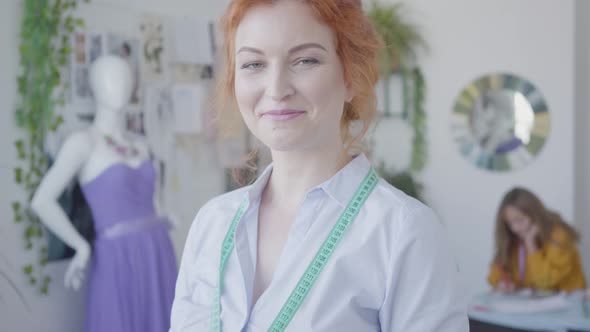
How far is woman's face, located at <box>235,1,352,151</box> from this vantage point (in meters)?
0.97

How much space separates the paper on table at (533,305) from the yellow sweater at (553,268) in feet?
1.86

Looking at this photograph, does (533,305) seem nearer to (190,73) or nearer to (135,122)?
(135,122)

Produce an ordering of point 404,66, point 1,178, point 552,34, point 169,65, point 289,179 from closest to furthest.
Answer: point 289,179
point 1,178
point 169,65
point 552,34
point 404,66

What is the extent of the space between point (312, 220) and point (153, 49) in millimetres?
2630

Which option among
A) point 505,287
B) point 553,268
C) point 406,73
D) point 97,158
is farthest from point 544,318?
point 406,73

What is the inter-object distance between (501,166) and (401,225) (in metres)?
3.86

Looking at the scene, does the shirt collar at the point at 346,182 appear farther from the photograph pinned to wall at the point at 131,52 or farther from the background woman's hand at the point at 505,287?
the background woman's hand at the point at 505,287

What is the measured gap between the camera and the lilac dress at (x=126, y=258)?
275cm

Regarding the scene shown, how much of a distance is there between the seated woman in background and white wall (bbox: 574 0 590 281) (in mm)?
740

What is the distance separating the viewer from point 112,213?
2.77 meters

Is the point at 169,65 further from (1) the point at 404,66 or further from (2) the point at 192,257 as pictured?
(2) the point at 192,257

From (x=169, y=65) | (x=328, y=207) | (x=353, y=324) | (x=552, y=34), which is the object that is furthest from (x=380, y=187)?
(x=552, y=34)

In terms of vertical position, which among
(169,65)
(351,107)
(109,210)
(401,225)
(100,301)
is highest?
(169,65)

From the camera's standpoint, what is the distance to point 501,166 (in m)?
4.55
